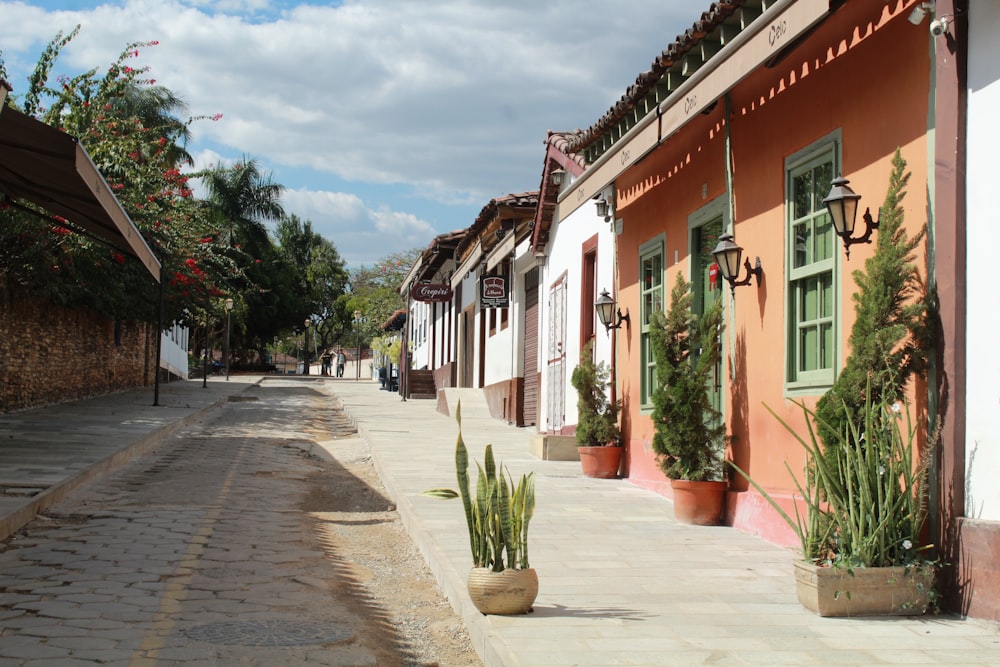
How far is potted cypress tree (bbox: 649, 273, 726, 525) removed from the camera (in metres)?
8.81

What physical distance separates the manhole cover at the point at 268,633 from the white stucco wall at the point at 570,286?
7.61 m

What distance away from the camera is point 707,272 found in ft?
33.0

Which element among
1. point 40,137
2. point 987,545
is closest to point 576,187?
point 40,137

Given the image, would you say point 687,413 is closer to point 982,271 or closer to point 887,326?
point 887,326

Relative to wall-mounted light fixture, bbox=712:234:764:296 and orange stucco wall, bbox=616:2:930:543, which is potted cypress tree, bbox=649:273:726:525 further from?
wall-mounted light fixture, bbox=712:234:764:296

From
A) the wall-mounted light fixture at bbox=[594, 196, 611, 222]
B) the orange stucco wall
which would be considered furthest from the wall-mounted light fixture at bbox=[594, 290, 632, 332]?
the wall-mounted light fixture at bbox=[594, 196, 611, 222]

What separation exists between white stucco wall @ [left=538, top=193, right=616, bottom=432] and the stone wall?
869 cm

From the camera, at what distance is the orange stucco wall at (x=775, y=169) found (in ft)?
21.2

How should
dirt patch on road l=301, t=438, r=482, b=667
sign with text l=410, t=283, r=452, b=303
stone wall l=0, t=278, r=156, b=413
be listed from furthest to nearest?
sign with text l=410, t=283, r=452, b=303 < stone wall l=0, t=278, r=156, b=413 < dirt patch on road l=301, t=438, r=482, b=667

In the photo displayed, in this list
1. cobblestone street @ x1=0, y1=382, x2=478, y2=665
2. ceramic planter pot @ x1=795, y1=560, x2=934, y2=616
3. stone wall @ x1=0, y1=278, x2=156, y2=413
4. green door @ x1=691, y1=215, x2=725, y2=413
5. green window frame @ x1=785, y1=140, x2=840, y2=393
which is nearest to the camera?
cobblestone street @ x1=0, y1=382, x2=478, y2=665

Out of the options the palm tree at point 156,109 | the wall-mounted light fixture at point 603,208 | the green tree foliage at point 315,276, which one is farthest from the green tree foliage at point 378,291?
the wall-mounted light fixture at point 603,208

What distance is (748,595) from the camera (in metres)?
6.09

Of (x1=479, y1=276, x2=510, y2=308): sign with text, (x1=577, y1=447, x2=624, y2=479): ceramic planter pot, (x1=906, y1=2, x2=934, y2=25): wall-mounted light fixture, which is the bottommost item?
(x1=577, y1=447, x2=624, y2=479): ceramic planter pot

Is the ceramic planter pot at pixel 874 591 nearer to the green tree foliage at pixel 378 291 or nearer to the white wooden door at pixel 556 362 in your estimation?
the white wooden door at pixel 556 362
